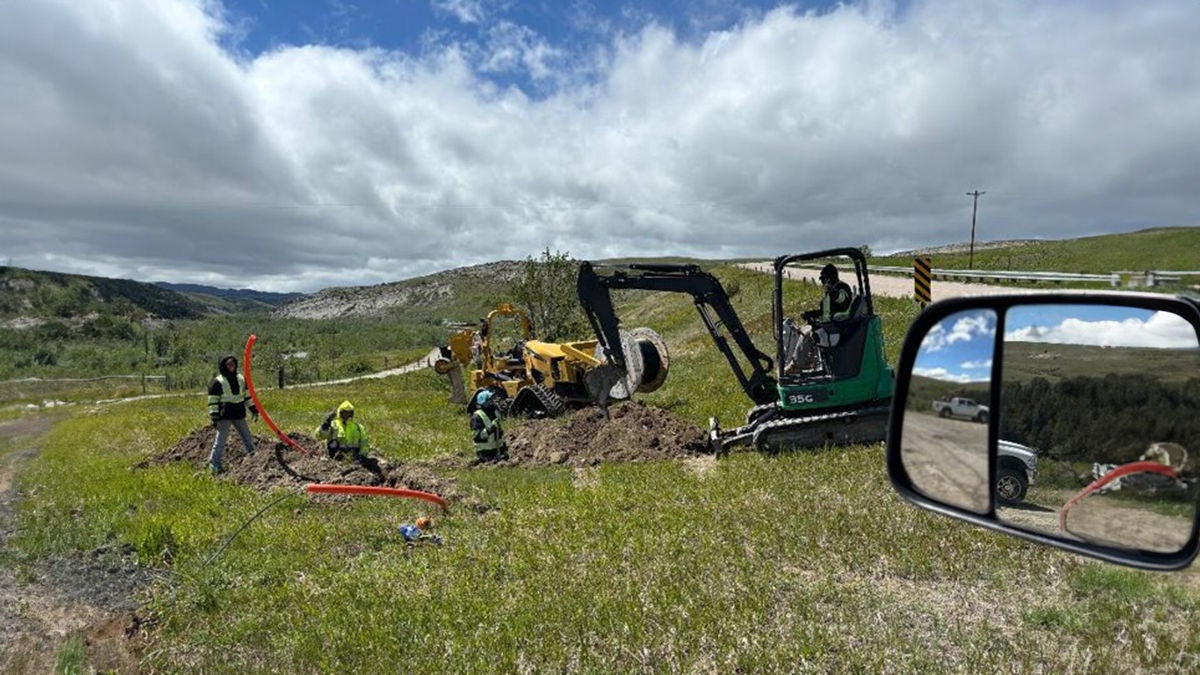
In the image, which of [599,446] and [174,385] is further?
[174,385]

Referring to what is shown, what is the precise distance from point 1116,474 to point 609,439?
13.1m

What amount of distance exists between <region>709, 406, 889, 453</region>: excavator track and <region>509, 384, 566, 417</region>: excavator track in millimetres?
7720

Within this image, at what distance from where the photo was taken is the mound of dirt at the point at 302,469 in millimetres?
12469

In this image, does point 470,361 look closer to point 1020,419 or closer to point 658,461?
point 658,461

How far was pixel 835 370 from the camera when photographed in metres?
12.4

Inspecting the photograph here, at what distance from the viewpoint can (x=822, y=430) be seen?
1251 centimetres

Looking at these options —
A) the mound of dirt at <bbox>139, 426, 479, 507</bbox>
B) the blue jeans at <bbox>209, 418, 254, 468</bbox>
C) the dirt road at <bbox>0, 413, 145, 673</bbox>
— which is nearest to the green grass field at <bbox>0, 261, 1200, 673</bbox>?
the dirt road at <bbox>0, 413, 145, 673</bbox>

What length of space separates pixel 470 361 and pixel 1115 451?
22.5m

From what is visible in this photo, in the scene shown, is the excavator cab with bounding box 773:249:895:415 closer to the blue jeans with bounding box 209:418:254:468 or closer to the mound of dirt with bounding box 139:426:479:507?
the mound of dirt with bounding box 139:426:479:507

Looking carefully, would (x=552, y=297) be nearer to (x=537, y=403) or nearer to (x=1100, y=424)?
(x=537, y=403)

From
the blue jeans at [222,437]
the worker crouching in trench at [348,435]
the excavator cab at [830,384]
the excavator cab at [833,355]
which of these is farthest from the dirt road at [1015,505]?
the blue jeans at [222,437]

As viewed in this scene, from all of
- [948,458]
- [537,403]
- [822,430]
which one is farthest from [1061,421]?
[537,403]

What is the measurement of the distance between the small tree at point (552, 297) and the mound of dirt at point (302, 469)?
72.0 feet

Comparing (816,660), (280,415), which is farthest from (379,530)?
(280,415)
